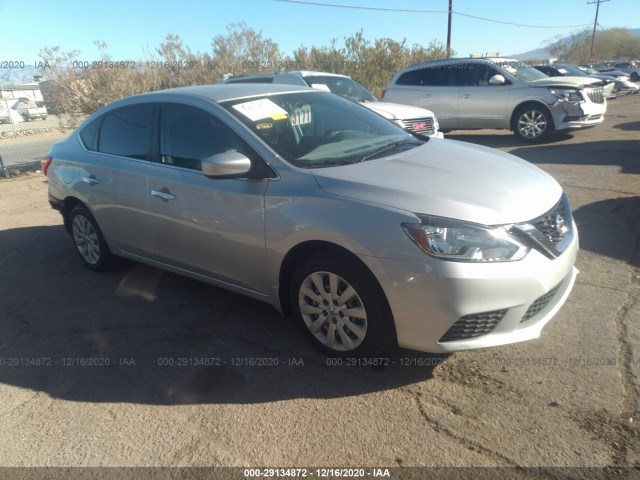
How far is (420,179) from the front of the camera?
10.2 ft

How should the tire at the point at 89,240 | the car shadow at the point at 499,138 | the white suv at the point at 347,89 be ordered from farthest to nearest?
the car shadow at the point at 499,138
the white suv at the point at 347,89
the tire at the point at 89,240

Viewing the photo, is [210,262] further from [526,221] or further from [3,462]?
[526,221]

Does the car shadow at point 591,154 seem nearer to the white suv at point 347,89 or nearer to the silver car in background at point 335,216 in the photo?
the white suv at point 347,89

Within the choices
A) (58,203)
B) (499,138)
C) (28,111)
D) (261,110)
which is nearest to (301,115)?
(261,110)

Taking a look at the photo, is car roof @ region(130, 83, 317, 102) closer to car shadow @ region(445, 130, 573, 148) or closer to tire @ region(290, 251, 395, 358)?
tire @ region(290, 251, 395, 358)

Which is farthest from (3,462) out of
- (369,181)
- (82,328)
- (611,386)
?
(611,386)

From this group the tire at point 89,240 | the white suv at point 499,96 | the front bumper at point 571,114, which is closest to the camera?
the tire at point 89,240

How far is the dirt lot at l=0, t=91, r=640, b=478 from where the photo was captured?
2586 mm

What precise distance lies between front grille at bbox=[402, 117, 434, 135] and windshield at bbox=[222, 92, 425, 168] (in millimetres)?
3823

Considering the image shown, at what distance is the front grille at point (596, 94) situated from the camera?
35.3 ft

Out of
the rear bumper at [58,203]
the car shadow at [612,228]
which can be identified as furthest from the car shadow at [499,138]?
the rear bumper at [58,203]

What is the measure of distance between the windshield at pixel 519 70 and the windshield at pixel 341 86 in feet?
12.0

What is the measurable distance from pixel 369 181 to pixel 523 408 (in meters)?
1.53

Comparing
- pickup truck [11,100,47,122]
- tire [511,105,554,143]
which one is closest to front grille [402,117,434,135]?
tire [511,105,554,143]
